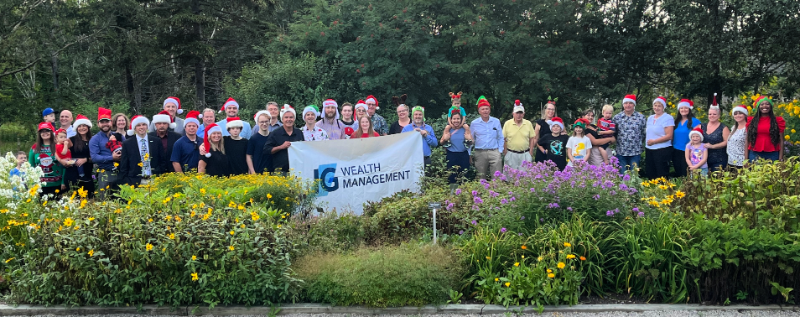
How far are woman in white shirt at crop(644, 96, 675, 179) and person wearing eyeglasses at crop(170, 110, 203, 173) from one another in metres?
6.81

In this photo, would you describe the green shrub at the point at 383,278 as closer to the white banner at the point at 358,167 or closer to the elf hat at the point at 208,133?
the white banner at the point at 358,167

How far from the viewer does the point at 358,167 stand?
30.6ft

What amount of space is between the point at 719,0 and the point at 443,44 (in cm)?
669

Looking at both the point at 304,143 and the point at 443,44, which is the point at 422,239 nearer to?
the point at 304,143

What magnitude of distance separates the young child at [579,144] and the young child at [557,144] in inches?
4.7

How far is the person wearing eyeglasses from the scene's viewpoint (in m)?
8.98

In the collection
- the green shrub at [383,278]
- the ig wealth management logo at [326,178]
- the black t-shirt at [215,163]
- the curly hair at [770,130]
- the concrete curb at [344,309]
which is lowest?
the concrete curb at [344,309]

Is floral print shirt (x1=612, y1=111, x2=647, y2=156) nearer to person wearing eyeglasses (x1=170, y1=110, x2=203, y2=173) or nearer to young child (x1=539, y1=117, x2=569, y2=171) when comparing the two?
young child (x1=539, y1=117, x2=569, y2=171)

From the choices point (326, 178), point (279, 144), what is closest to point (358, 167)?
point (326, 178)

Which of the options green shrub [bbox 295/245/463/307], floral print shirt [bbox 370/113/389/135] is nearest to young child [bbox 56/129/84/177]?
A: floral print shirt [bbox 370/113/389/135]

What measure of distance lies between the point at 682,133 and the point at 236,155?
6698mm

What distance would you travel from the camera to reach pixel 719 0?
1491 centimetres

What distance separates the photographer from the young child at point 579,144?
1003 cm

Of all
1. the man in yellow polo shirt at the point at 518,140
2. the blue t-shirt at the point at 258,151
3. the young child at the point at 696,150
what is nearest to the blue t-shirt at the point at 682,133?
the young child at the point at 696,150
